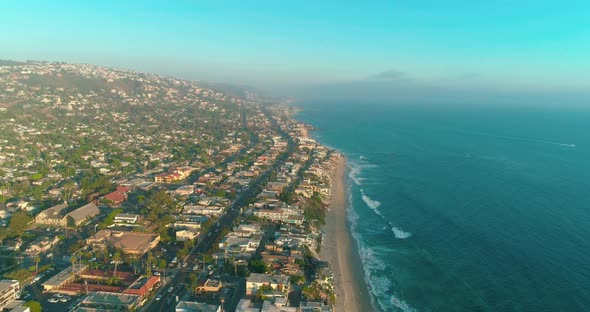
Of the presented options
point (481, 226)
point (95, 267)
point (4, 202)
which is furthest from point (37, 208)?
point (481, 226)

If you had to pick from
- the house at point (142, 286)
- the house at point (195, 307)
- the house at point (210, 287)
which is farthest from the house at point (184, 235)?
the house at point (195, 307)

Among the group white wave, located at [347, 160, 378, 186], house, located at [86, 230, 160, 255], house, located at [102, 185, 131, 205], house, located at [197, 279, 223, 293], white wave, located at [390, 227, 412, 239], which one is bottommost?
house, located at [102, 185, 131, 205]

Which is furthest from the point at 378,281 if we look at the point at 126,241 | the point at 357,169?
the point at 357,169

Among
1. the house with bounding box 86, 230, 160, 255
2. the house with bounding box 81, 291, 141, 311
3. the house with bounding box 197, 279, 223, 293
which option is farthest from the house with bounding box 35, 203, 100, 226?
the house with bounding box 197, 279, 223, 293

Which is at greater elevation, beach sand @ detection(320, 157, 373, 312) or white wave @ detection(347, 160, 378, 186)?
white wave @ detection(347, 160, 378, 186)

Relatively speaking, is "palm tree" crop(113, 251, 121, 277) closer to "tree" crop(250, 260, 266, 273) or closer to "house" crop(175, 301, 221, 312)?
"house" crop(175, 301, 221, 312)

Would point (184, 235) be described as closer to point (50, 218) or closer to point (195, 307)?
point (195, 307)
